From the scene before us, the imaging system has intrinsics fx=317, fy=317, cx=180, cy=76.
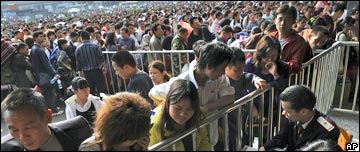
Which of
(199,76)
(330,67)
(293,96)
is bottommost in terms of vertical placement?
(330,67)

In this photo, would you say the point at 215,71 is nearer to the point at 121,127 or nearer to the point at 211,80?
the point at 211,80

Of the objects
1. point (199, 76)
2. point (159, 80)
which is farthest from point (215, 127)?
point (159, 80)

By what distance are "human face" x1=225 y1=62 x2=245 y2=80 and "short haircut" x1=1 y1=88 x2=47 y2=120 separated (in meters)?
1.39

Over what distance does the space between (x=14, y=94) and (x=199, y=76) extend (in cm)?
117

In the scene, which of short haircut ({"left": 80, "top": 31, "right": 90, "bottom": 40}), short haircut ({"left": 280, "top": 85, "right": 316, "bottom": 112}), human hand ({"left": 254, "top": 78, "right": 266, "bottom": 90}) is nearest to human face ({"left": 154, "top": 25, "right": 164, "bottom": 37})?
short haircut ({"left": 80, "top": 31, "right": 90, "bottom": 40})

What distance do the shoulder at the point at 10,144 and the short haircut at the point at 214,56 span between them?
4.02ft

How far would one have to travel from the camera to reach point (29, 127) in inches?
65.7

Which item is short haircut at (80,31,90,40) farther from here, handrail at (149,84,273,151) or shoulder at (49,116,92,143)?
handrail at (149,84,273,151)

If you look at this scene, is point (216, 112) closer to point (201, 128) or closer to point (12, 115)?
point (201, 128)

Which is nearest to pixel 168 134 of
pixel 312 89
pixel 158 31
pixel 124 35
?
pixel 312 89

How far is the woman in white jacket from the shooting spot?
10.6 ft

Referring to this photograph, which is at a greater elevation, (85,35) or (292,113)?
(85,35)

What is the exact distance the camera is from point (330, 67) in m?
3.94

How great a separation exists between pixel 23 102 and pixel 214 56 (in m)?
1.21
